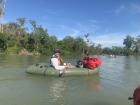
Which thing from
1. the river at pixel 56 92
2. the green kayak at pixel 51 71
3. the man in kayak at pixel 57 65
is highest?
the man in kayak at pixel 57 65

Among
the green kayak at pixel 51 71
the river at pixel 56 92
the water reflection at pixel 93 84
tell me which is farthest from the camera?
the green kayak at pixel 51 71

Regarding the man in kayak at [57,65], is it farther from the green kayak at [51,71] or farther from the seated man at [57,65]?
the green kayak at [51,71]

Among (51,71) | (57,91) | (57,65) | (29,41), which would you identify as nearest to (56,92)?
(57,91)

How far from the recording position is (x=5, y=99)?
38.4 ft

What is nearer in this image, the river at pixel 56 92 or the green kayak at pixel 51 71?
the river at pixel 56 92

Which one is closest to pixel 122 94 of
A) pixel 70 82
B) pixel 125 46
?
pixel 70 82

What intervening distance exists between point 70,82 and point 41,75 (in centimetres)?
275

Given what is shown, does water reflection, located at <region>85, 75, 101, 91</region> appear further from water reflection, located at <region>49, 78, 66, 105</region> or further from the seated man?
the seated man

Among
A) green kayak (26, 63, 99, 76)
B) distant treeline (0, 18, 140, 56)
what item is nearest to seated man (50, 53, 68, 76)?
green kayak (26, 63, 99, 76)

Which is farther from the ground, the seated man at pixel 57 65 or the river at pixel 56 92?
the seated man at pixel 57 65

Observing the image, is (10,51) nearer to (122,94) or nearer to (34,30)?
(34,30)

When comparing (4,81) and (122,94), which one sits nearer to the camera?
(122,94)

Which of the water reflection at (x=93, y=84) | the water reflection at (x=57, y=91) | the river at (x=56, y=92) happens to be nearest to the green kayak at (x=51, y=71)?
the river at (x=56, y=92)

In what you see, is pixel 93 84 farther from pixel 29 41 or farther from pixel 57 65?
pixel 29 41
